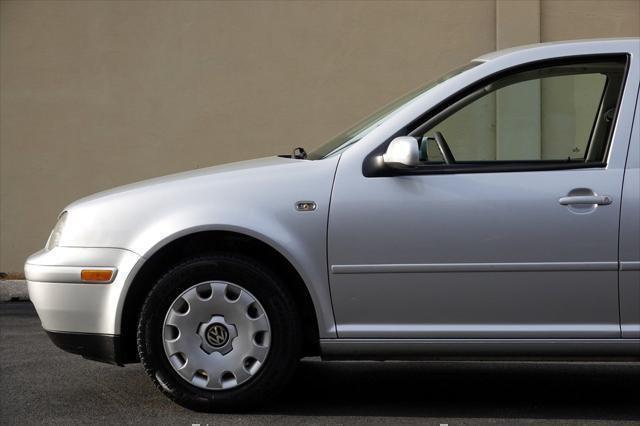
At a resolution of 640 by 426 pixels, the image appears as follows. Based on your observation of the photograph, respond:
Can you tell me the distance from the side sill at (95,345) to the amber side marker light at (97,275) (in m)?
0.24

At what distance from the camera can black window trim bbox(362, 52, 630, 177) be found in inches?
194

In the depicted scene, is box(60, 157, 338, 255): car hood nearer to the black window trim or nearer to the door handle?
the black window trim

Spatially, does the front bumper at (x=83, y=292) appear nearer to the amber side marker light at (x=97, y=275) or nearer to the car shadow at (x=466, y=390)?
the amber side marker light at (x=97, y=275)

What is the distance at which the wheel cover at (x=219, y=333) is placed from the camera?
495 centimetres

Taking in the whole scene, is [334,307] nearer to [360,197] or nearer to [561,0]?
[360,197]

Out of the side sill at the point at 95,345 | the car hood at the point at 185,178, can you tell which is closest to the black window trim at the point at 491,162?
the car hood at the point at 185,178

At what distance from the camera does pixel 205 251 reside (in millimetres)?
5074

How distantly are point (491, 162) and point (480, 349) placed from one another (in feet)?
2.67

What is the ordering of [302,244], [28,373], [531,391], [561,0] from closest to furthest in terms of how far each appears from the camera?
1. [302,244]
2. [531,391]
3. [28,373]
4. [561,0]

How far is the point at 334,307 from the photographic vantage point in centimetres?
494

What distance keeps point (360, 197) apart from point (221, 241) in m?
0.66

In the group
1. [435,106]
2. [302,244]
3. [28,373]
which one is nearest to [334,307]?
[302,244]

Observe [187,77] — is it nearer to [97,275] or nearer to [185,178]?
[185,178]

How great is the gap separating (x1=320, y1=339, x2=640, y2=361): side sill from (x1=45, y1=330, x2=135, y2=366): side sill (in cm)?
91
